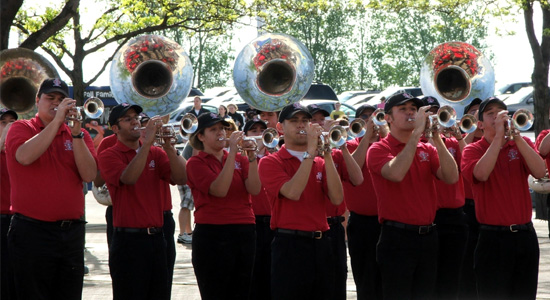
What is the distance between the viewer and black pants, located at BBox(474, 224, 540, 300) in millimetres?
6984

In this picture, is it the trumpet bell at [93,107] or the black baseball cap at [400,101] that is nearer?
the trumpet bell at [93,107]

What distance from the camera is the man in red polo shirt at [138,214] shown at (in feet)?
22.7

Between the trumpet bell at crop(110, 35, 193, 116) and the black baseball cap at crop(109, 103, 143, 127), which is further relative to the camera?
the trumpet bell at crop(110, 35, 193, 116)

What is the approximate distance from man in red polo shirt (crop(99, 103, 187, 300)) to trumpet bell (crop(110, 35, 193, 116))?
1296mm

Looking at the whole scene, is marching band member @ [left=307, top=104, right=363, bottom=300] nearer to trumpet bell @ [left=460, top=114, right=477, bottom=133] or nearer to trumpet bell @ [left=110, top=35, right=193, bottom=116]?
trumpet bell @ [left=460, top=114, right=477, bottom=133]

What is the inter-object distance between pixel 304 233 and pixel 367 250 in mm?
1668

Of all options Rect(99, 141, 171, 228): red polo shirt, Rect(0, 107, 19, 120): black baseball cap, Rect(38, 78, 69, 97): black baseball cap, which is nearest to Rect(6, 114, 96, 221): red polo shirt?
Rect(38, 78, 69, 97): black baseball cap

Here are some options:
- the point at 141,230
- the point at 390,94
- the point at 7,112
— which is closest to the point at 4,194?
the point at 7,112

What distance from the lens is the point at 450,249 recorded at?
7.87 m

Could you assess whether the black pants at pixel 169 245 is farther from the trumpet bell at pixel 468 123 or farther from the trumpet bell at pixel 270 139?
the trumpet bell at pixel 468 123

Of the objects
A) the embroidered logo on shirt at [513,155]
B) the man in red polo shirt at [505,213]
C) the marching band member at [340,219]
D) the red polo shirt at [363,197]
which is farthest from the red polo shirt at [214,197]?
the embroidered logo on shirt at [513,155]

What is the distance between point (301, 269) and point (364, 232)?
1.71 metres

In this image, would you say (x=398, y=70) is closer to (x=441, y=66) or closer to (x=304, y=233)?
(x=441, y=66)

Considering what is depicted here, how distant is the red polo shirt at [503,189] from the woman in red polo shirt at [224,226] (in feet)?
5.49
